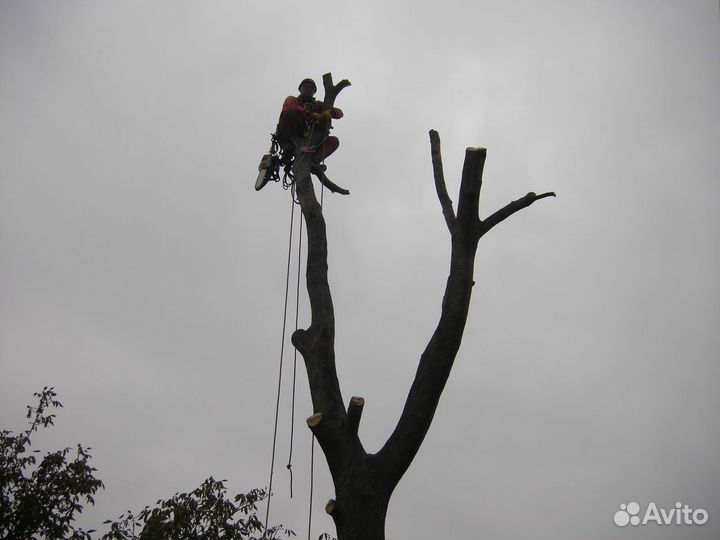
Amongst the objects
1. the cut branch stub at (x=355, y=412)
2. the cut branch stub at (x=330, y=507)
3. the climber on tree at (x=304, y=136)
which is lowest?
the cut branch stub at (x=330, y=507)

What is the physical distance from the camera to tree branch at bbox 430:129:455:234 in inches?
132

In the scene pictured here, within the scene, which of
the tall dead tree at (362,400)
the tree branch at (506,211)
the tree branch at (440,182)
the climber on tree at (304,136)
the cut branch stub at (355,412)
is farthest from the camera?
the climber on tree at (304,136)

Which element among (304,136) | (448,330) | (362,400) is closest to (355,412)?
(362,400)

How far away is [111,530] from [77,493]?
0.47 m

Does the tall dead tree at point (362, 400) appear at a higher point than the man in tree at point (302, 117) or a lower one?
lower

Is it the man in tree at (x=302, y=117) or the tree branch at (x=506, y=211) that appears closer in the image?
the tree branch at (x=506, y=211)

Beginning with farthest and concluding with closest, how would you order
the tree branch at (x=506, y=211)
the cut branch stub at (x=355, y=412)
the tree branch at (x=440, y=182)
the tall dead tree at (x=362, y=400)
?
the tree branch at (x=440, y=182) → the tree branch at (x=506, y=211) → the cut branch stub at (x=355, y=412) → the tall dead tree at (x=362, y=400)

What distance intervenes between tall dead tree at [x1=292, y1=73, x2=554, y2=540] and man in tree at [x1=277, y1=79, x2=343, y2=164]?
4.28 feet

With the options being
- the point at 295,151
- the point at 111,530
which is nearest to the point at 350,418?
the point at 295,151

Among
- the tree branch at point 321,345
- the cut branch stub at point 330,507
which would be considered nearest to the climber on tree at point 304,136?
the tree branch at point 321,345

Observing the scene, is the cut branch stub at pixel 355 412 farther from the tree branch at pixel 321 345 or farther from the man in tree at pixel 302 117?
the man in tree at pixel 302 117

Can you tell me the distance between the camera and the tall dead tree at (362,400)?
2732mm

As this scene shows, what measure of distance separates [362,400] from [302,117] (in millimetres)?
2325

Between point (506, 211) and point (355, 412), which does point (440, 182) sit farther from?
point (355, 412)
